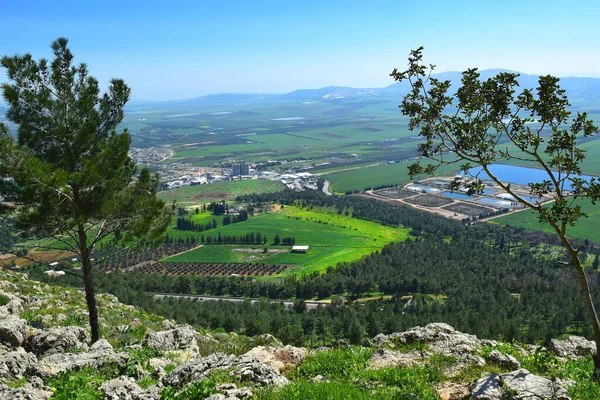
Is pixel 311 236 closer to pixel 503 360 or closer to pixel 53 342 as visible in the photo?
→ pixel 53 342

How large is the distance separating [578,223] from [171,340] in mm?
109822

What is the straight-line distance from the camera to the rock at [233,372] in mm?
8797

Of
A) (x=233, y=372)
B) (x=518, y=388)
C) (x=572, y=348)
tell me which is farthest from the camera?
(x=572, y=348)

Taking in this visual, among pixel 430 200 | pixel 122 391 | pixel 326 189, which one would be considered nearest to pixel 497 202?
pixel 430 200

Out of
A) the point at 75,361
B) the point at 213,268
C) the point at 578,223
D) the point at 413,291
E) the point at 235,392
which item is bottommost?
the point at 413,291

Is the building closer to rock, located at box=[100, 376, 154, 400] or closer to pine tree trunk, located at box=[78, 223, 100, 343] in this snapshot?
pine tree trunk, located at box=[78, 223, 100, 343]

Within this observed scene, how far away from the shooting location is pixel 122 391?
7.86 meters

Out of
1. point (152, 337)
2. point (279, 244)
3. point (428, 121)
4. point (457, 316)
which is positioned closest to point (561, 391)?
point (428, 121)

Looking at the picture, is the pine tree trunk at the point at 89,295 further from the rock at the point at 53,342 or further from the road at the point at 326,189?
the road at the point at 326,189

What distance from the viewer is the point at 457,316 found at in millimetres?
45844

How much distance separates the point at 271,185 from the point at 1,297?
138420mm

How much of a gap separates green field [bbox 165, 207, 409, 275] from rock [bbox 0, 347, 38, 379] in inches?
2557

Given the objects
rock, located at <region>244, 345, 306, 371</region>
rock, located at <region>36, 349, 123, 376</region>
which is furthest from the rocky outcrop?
rock, located at <region>244, 345, 306, 371</region>

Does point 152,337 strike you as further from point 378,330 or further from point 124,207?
point 378,330
